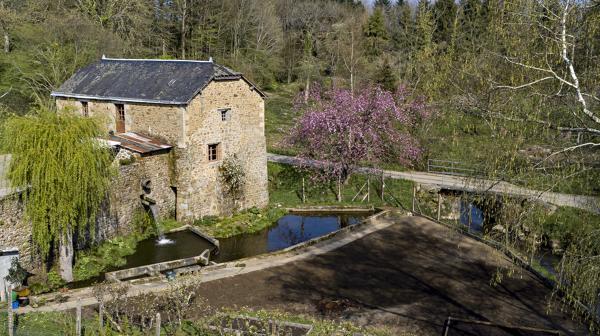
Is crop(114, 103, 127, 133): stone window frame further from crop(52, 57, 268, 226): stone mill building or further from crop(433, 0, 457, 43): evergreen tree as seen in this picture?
crop(433, 0, 457, 43): evergreen tree

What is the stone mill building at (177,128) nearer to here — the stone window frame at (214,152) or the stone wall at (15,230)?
the stone window frame at (214,152)

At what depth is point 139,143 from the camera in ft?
75.7

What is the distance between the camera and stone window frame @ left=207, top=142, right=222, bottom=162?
2442 centimetres

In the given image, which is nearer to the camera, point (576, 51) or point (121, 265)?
point (576, 51)

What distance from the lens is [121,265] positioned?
19.9 meters

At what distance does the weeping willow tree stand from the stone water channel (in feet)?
7.97

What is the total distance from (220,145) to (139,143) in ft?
11.4

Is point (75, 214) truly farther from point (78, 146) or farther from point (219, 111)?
point (219, 111)

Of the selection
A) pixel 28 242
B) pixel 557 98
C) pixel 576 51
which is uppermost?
pixel 576 51

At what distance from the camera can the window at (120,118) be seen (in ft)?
81.8

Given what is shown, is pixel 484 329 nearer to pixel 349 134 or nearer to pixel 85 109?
pixel 349 134

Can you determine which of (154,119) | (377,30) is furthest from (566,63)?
(377,30)

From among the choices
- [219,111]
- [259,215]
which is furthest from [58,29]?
[259,215]

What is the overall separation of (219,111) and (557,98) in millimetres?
15942
